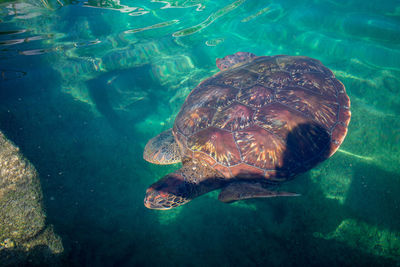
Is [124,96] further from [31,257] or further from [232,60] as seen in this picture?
[31,257]

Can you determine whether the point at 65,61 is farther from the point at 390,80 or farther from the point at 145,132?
the point at 390,80

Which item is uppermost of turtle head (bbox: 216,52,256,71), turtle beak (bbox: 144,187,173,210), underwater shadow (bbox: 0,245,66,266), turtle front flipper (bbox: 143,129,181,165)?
turtle head (bbox: 216,52,256,71)

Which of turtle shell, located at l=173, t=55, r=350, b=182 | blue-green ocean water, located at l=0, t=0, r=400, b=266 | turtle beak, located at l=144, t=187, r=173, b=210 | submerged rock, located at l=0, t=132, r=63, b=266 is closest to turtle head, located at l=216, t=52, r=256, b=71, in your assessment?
blue-green ocean water, located at l=0, t=0, r=400, b=266

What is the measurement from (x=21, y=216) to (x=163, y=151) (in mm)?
2605

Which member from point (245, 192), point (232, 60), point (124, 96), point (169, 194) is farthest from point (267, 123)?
point (124, 96)

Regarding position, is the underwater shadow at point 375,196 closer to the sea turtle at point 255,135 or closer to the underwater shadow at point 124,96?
the sea turtle at point 255,135

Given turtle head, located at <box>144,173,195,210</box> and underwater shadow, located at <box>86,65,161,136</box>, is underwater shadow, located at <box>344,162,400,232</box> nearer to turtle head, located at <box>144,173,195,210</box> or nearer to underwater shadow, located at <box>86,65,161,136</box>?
turtle head, located at <box>144,173,195,210</box>

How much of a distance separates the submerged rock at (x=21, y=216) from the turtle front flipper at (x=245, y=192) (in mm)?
3100

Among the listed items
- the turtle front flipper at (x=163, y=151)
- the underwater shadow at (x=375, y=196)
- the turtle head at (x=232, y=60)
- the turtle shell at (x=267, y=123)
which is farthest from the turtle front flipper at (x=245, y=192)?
the turtle head at (x=232, y=60)

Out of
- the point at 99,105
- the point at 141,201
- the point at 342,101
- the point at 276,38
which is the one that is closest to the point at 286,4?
the point at 276,38

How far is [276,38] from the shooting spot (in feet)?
26.8

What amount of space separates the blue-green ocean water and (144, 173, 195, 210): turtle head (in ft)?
3.26

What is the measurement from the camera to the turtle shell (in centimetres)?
267

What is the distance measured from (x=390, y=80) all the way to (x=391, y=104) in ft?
3.44
